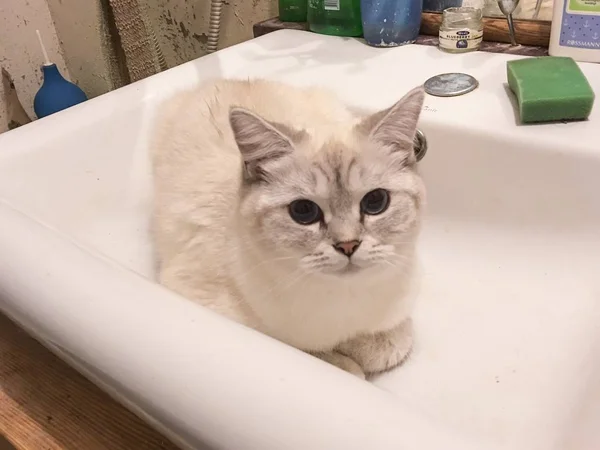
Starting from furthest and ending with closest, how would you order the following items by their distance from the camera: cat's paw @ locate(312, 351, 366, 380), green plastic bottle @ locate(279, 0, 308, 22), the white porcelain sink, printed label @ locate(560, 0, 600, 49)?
1. green plastic bottle @ locate(279, 0, 308, 22)
2. printed label @ locate(560, 0, 600, 49)
3. cat's paw @ locate(312, 351, 366, 380)
4. the white porcelain sink

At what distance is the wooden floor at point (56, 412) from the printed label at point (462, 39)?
3.23 feet

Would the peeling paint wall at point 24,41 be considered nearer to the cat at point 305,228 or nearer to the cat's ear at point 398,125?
the cat at point 305,228

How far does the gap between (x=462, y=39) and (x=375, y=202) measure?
0.65 metres

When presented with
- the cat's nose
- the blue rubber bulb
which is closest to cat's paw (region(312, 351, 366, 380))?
the cat's nose

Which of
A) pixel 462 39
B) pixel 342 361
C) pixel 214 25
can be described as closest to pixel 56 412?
pixel 342 361

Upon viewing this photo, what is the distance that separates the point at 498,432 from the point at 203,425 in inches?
19.3

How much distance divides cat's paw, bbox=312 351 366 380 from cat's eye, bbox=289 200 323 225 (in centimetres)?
24

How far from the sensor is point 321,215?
0.77m

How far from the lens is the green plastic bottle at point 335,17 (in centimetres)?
140

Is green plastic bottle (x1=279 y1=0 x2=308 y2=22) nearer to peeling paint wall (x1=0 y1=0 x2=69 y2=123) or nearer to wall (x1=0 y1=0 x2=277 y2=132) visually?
wall (x1=0 y1=0 x2=277 y2=132)

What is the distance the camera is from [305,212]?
0.77 metres

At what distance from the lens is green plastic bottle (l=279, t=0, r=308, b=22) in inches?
60.6

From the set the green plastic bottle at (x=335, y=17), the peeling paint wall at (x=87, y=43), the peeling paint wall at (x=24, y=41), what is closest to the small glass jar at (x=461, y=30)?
the green plastic bottle at (x=335, y=17)

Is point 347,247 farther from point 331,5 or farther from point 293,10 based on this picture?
point 293,10
